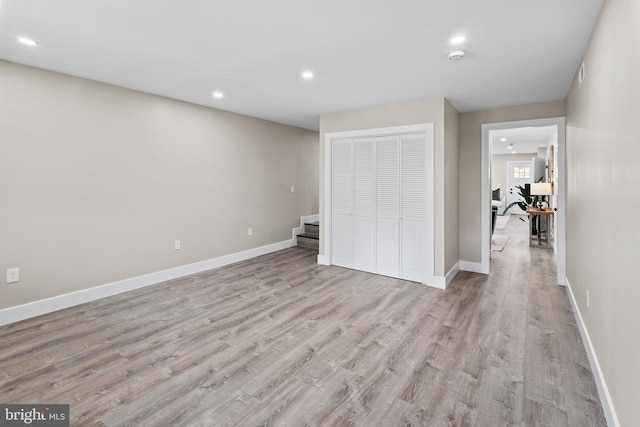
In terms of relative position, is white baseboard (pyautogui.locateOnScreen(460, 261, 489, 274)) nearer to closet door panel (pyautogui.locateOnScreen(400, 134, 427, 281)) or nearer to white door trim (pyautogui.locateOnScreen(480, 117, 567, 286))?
white door trim (pyautogui.locateOnScreen(480, 117, 567, 286))

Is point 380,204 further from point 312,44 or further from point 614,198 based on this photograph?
point 614,198

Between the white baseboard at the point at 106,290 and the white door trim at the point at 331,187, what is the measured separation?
4.52ft

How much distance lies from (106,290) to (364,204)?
3.44 metres

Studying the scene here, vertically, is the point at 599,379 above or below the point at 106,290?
below

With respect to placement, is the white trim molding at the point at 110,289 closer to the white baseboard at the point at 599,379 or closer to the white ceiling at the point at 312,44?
the white ceiling at the point at 312,44

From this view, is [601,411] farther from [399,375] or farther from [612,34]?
[612,34]

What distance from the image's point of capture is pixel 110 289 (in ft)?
12.5

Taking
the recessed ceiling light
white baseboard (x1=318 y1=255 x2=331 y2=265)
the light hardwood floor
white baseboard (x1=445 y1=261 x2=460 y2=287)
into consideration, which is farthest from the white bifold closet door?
the recessed ceiling light

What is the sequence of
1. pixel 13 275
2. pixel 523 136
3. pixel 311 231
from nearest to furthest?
1. pixel 13 275
2. pixel 311 231
3. pixel 523 136

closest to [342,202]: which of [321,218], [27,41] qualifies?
[321,218]

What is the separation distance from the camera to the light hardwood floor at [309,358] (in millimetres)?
1934

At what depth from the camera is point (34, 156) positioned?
320cm

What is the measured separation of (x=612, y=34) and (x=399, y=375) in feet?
7.89

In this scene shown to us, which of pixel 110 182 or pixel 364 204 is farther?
pixel 364 204
